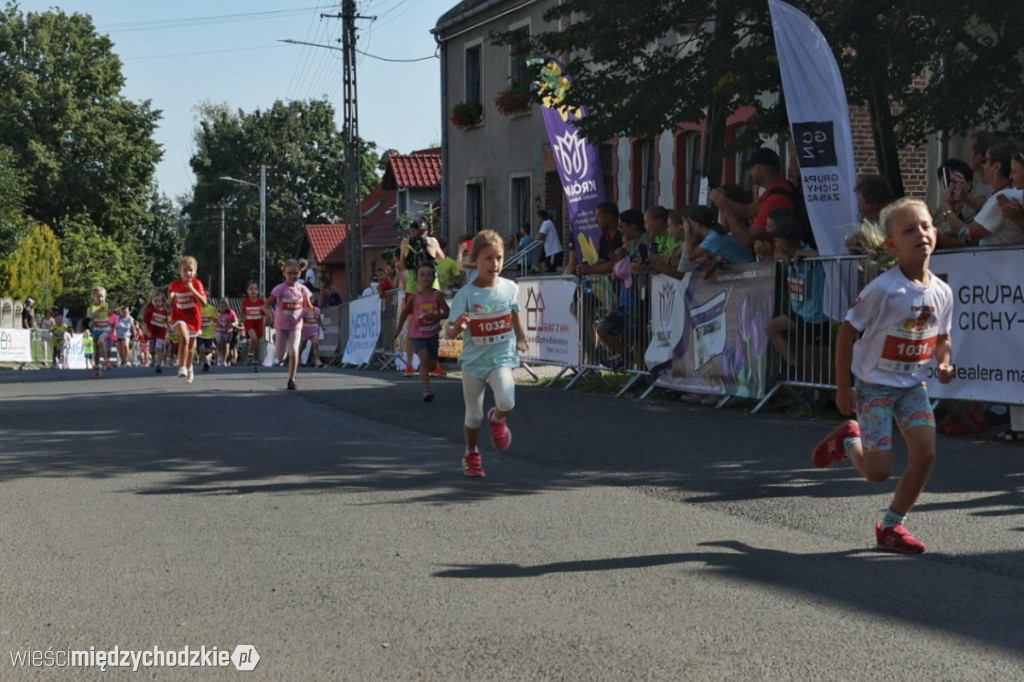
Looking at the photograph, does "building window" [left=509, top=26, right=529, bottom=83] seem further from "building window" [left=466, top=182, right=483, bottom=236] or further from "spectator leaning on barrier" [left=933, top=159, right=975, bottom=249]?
"building window" [left=466, top=182, right=483, bottom=236]

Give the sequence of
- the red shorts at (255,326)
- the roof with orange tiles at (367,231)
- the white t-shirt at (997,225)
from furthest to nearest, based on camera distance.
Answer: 1. the roof with orange tiles at (367,231)
2. the red shorts at (255,326)
3. the white t-shirt at (997,225)

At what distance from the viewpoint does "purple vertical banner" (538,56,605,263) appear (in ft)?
61.8

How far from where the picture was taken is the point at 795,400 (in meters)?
13.8

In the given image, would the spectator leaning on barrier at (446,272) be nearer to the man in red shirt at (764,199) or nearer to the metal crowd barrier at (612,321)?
the metal crowd barrier at (612,321)

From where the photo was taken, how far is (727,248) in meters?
14.8

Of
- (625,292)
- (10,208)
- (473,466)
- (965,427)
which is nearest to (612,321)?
(625,292)

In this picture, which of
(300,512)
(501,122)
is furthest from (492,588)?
(501,122)

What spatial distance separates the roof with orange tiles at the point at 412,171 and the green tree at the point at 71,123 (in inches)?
745

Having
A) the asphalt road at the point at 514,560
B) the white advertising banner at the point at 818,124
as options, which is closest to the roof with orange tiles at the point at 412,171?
the white advertising banner at the point at 818,124

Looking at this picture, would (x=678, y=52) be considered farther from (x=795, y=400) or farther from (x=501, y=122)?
(x=501, y=122)

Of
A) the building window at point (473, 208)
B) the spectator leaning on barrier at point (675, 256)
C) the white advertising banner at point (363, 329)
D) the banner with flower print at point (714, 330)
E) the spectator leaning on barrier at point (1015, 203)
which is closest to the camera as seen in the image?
the spectator leaning on barrier at point (1015, 203)

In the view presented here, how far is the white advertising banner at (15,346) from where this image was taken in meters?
48.7

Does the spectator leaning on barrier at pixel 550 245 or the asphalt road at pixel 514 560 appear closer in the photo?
the asphalt road at pixel 514 560

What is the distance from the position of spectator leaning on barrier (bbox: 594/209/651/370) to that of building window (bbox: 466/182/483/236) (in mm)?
22796
